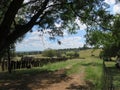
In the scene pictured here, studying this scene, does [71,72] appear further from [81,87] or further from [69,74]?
[81,87]

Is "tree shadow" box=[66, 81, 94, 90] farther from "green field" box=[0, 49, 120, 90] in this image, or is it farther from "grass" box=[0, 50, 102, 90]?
"grass" box=[0, 50, 102, 90]

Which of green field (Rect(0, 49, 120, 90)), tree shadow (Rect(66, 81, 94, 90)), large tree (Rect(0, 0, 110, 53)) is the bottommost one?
tree shadow (Rect(66, 81, 94, 90))

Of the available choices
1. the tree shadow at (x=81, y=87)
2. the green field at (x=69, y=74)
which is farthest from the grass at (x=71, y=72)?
the tree shadow at (x=81, y=87)

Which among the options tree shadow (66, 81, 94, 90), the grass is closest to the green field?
the grass

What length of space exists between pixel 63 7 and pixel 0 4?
3.49 meters

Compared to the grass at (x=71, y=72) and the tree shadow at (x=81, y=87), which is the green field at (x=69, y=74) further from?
the tree shadow at (x=81, y=87)

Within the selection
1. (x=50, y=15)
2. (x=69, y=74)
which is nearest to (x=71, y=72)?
(x=69, y=74)

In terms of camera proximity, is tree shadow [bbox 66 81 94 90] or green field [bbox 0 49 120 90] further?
green field [bbox 0 49 120 90]

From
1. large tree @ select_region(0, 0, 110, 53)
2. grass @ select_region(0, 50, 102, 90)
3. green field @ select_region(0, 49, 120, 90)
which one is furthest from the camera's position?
grass @ select_region(0, 50, 102, 90)

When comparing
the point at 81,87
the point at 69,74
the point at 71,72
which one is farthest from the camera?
the point at 71,72

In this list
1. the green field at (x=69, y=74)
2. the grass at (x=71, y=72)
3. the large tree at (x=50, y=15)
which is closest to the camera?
the large tree at (x=50, y=15)

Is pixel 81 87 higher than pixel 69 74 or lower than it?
lower

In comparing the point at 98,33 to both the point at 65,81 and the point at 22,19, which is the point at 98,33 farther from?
the point at 22,19

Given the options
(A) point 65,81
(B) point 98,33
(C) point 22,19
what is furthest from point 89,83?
(C) point 22,19
